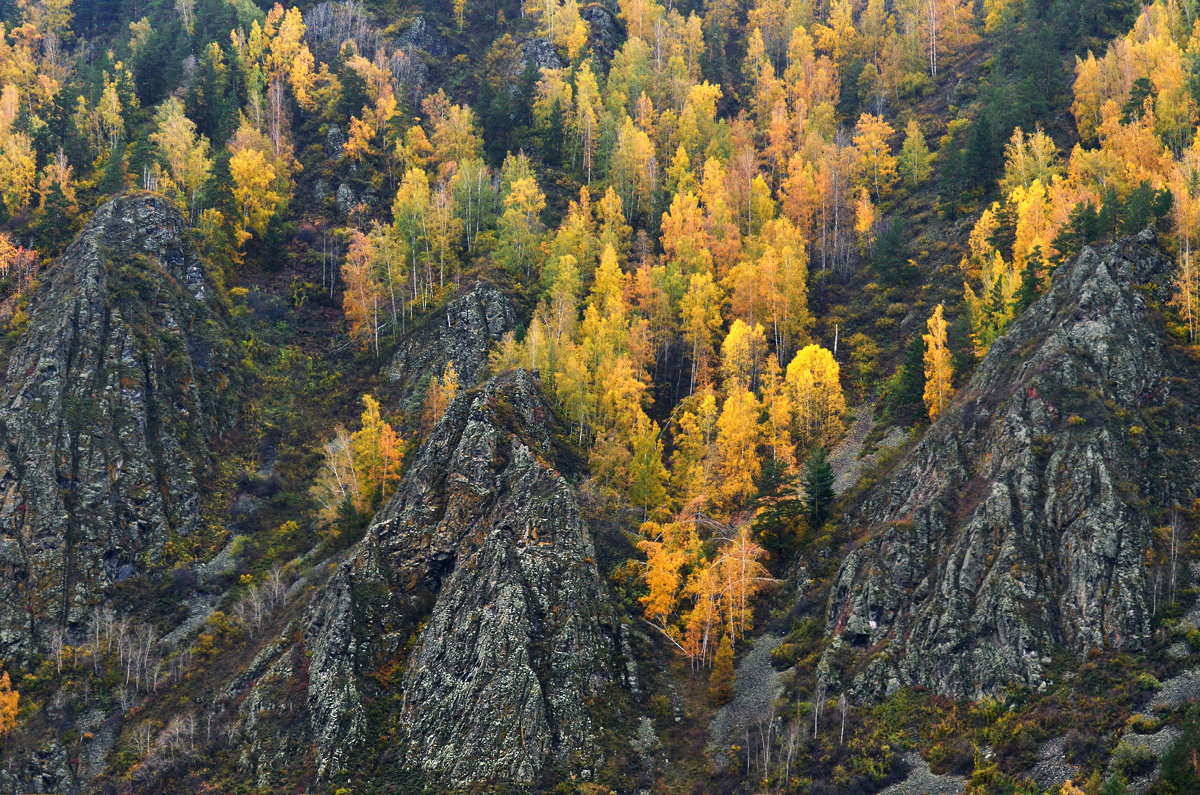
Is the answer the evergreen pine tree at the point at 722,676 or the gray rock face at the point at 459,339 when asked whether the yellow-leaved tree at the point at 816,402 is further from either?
the gray rock face at the point at 459,339

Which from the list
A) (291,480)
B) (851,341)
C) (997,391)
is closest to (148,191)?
(291,480)

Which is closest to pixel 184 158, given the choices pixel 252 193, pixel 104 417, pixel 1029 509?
pixel 252 193

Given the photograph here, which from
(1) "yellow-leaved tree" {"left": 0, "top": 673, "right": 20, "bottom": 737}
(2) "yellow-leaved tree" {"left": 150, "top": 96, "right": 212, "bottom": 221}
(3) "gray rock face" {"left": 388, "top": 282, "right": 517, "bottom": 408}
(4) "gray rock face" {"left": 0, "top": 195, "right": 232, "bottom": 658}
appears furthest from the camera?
(2) "yellow-leaved tree" {"left": 150, "top": 96, "right": 212, "bottom": 221}

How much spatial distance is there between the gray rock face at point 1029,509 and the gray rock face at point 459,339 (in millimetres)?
42419

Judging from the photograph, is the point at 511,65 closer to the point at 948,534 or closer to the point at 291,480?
the point at 291,480

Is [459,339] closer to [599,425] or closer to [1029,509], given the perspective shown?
[599,425]

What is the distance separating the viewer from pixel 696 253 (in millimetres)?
101062

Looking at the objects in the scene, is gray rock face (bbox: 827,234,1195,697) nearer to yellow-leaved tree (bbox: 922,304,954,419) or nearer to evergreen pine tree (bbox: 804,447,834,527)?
evergreen pine tree (bbox: 804,447,834,527)

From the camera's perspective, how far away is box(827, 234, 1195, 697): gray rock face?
50.6 m

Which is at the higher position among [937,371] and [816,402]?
[937,371]

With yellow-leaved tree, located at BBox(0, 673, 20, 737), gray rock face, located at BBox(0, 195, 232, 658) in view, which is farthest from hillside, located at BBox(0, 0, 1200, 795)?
gray rock face, located at BBox(0, 195, 232, 658)

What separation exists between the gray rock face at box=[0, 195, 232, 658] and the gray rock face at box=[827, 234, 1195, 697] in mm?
55251

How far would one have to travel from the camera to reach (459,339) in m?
94.2

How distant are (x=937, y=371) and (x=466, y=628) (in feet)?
134
